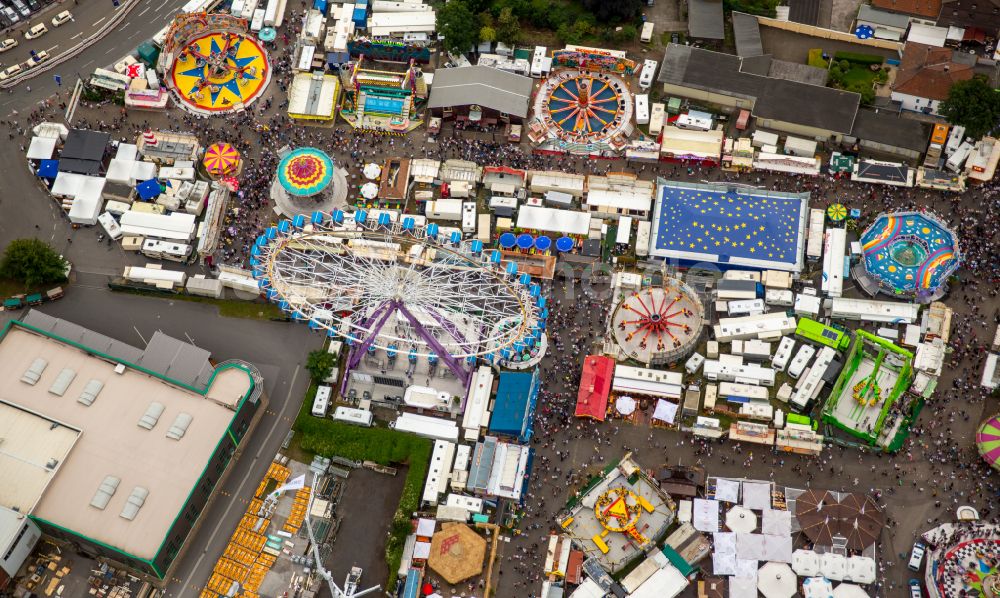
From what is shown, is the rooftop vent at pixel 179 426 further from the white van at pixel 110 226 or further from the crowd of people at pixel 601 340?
the white van at pixel 110 226

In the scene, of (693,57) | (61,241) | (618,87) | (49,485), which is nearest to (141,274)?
(61,241)

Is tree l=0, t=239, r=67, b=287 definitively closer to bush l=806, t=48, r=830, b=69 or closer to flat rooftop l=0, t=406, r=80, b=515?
flat rooftop l=0, t=406, r=80, b=515

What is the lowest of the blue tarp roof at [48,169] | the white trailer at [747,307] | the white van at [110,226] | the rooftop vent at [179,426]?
the rooftop vent at [179,426]

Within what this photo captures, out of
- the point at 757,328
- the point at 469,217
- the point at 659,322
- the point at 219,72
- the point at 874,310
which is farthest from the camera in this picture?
the point at 219,72

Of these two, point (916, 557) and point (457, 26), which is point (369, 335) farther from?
point (916, 557)

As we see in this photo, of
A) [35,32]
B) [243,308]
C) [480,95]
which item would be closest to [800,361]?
[480,95]

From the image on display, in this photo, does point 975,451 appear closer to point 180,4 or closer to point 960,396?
point 960,396

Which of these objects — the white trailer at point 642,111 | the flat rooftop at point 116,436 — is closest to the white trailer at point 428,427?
the flat rooftop at point 116,436

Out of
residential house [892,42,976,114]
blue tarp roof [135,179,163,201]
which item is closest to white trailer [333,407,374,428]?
blue tarp roof [135,179,163,201]
